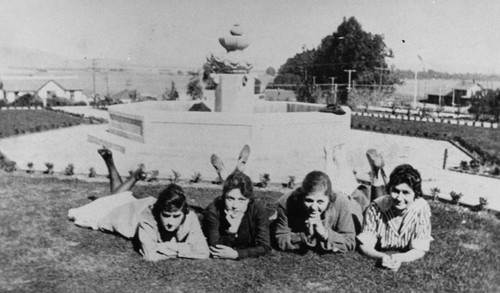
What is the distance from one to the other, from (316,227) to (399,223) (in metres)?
0.94

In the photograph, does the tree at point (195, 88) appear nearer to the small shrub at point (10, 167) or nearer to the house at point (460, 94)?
the house at point (460, 94)

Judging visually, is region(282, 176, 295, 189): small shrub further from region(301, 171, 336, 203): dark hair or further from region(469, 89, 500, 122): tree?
region(469, 89, 500, 122): tree

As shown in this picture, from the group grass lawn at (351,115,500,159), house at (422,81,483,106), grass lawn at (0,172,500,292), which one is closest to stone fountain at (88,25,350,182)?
grass lawn at (0,172,500,292)

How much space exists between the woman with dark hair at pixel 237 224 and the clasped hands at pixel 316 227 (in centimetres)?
49

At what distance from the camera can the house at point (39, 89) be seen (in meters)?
54.0

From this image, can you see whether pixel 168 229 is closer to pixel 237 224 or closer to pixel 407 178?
pixel 237 224

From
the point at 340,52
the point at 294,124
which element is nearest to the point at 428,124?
the point at 294,124

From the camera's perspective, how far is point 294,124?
11883 millimetres

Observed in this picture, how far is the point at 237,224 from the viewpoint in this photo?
5355 millimetres

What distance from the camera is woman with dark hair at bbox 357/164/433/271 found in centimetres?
510

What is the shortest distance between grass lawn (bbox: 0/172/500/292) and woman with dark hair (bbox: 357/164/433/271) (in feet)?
0.62

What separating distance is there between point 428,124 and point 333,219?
19390 millimetres

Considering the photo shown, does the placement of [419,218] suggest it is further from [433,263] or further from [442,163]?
[442,163]

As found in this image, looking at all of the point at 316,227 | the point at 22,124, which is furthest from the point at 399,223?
the point at 22,124
